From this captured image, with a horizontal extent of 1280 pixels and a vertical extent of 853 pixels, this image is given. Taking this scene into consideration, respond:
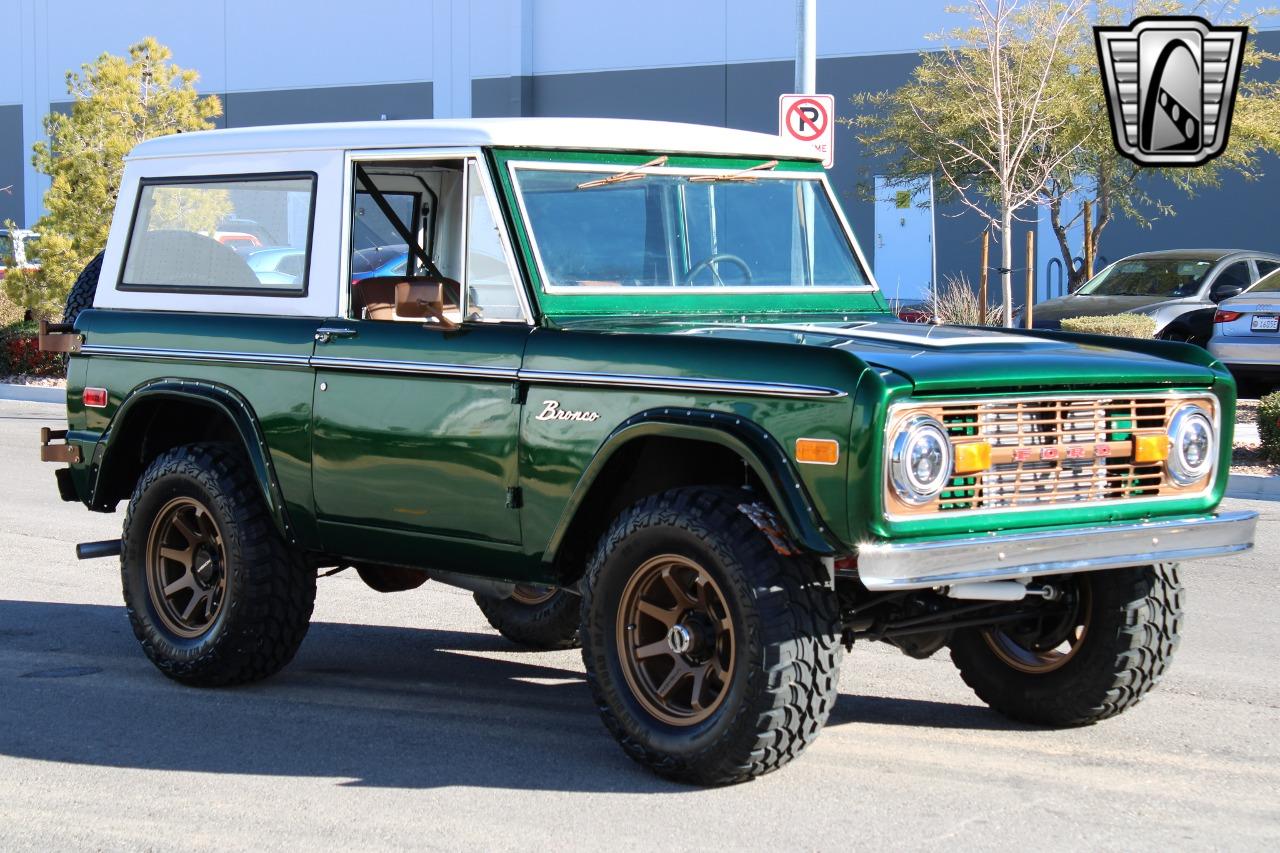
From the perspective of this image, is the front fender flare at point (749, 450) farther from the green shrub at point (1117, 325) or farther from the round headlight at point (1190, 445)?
the green shrub at point (1117, 325)

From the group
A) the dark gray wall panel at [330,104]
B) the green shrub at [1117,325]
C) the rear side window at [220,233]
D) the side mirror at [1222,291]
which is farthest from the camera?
the dark gray wall panel at [330,104]

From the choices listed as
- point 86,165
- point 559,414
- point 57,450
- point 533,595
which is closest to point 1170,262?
point 86,165

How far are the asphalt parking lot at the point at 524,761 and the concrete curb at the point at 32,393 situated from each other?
14.3 meters

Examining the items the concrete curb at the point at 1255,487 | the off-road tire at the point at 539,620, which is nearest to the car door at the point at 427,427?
the off-road tire at the point at 539,620

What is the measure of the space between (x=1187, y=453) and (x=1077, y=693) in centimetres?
92

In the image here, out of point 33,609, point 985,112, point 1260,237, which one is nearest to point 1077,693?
point 33,609

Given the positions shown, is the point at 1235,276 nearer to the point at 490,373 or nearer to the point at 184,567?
the point at 184,567

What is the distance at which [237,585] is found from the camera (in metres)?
6.56

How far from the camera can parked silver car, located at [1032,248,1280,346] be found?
803 inches

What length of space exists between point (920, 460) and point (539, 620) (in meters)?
2.77

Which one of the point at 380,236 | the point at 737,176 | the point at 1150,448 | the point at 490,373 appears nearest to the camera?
the point at 1150,448

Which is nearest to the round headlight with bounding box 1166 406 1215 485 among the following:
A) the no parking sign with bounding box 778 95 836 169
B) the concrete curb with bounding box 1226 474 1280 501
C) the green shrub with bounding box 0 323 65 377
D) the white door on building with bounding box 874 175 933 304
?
the concrete curb with bounding box 1226 474 1280 501

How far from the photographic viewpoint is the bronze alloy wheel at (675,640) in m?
5.32

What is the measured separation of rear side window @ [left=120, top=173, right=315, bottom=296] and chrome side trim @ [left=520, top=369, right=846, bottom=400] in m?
1.38
